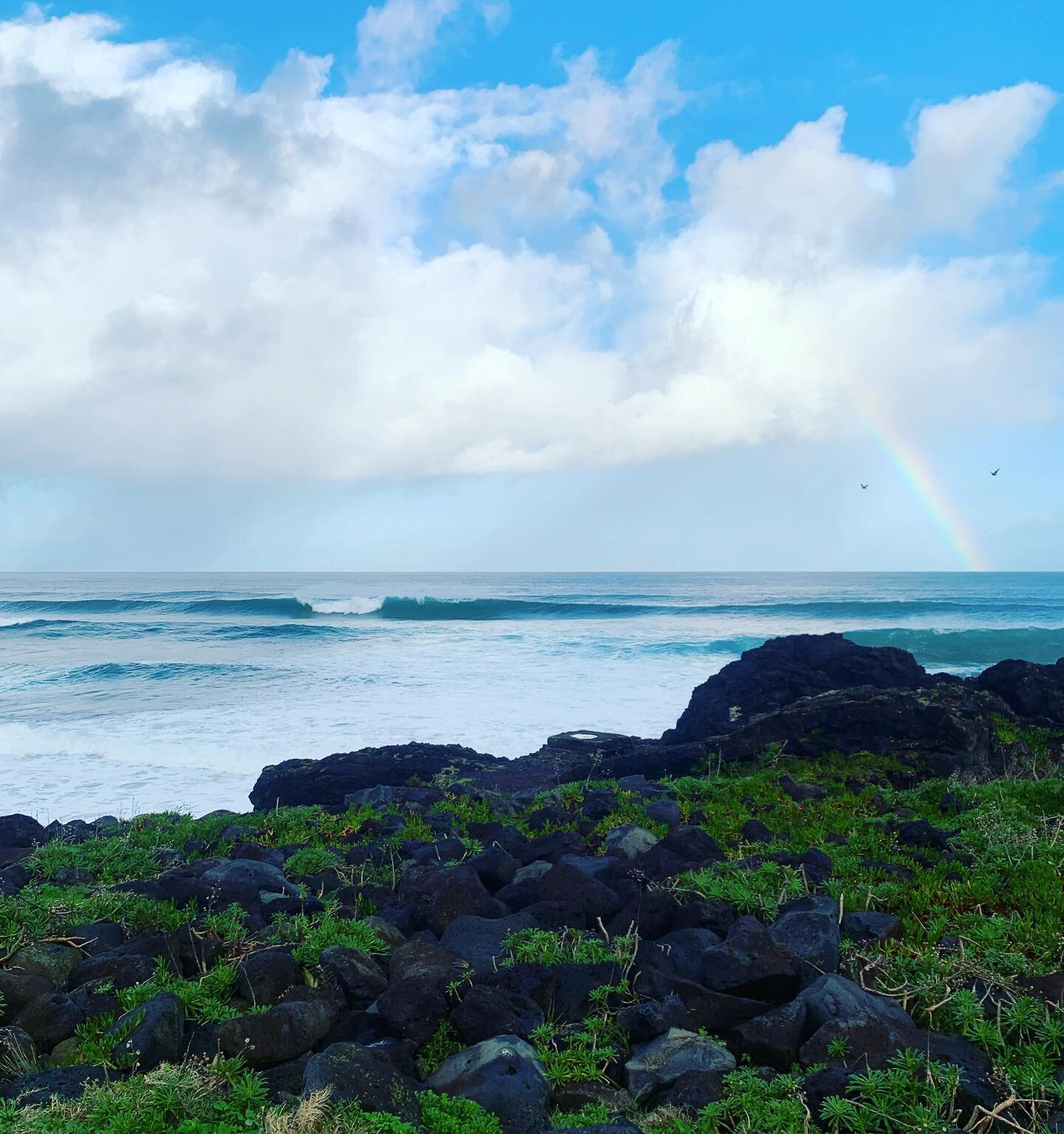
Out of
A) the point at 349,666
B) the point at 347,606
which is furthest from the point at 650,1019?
A: the point at 347,606

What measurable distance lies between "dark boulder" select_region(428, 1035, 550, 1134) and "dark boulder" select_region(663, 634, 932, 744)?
10044 mm

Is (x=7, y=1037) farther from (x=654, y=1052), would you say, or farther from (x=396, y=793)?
(x=396, y=793)

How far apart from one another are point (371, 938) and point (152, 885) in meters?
2.24

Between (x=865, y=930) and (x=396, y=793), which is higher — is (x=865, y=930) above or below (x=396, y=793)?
above

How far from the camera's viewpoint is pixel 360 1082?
3438mm

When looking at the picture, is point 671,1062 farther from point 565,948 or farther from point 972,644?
point 972,644

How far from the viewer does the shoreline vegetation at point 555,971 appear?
11.4 ft

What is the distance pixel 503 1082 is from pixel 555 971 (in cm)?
100

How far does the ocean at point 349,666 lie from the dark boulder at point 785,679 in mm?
4314

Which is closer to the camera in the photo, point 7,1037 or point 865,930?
point 7,1037

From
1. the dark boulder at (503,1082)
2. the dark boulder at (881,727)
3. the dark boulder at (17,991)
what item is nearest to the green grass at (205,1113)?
the dark boulder at (503,1082)

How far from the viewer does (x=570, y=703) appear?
21.6 m

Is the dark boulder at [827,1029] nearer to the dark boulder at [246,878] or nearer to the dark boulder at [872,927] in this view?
the dark boulder at [872,927]

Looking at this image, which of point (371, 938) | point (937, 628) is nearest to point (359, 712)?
point (371, 938)
